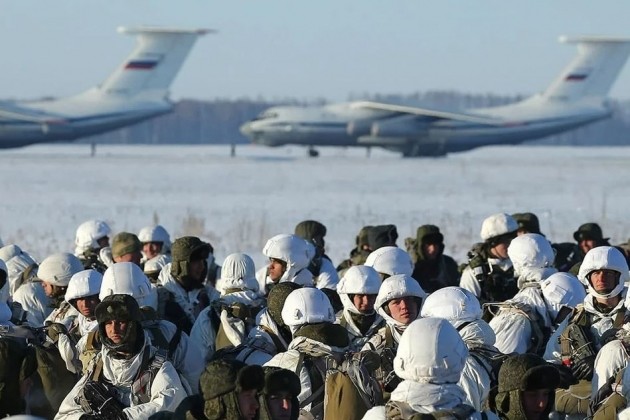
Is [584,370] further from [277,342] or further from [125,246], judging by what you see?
[125,246]

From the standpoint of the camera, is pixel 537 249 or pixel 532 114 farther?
pixel 532 114

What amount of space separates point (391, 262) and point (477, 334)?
2.24m

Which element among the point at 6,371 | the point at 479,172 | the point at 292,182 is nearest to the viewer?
the point at 6,371

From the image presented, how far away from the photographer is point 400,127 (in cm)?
6538

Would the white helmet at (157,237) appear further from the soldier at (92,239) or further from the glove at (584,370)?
the glove at (584,370)

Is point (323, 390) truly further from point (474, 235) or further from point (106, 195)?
point (106, 195)

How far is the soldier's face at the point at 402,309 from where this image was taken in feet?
19.8

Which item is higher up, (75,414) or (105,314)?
(105,314)

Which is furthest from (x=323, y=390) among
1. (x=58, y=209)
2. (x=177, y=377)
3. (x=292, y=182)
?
(x=292, y=182)

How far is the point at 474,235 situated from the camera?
21891 mm

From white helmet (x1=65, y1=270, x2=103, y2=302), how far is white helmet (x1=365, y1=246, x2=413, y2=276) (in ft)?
5.43

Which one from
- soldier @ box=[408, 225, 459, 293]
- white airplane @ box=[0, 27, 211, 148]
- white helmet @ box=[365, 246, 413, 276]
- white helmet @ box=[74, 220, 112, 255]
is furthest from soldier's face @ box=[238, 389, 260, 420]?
white airplane @ box=[0, 27, 211, 148]

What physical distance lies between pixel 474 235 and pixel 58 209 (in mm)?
8782

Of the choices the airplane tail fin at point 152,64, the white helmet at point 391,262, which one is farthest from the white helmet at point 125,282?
the airplane tail fin at point 152,64
